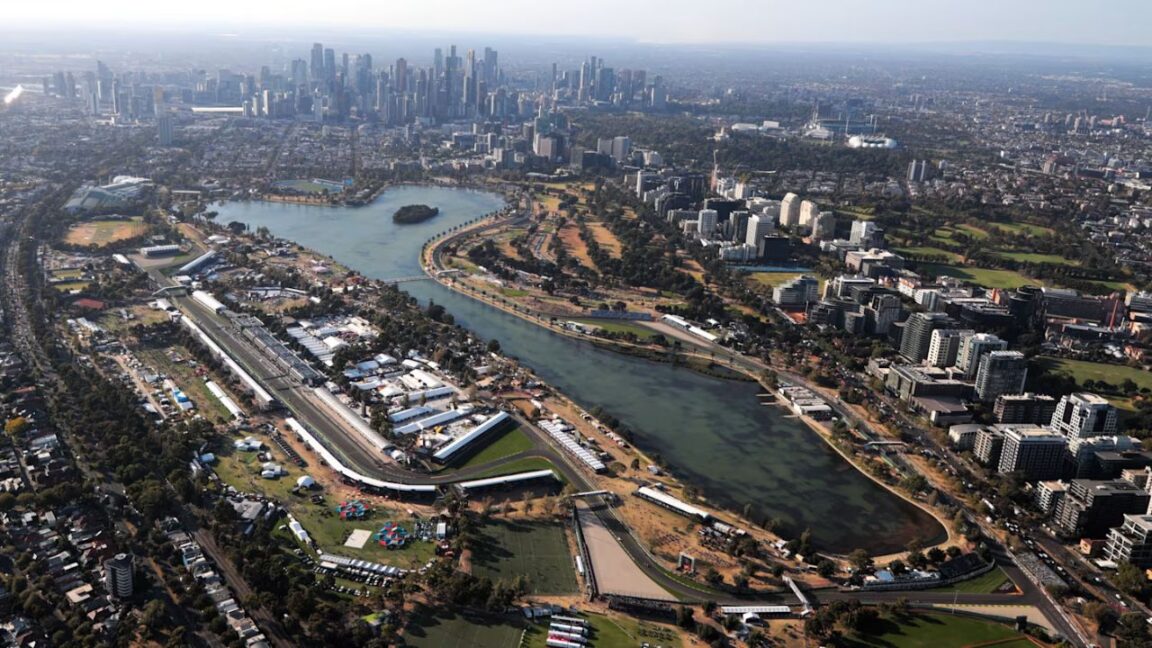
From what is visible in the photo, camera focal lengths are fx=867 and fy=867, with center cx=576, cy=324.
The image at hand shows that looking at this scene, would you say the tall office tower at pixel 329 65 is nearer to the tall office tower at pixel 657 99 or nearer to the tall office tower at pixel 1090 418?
the tall office tower at pixel 657 99

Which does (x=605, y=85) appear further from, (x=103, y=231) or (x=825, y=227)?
(x=103, y=231)

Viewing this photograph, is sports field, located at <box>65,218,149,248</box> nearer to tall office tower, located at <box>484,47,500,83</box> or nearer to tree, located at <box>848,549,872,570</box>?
tree, located at <box>848,549,872,570</box>

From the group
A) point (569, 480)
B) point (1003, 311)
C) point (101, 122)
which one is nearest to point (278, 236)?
point (569, 480)

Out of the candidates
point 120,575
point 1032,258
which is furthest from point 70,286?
point 1032,258

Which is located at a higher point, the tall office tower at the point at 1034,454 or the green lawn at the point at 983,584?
the tall office tower at the point at 1034,454

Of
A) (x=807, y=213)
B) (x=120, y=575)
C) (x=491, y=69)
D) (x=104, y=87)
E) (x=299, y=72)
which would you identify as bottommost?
(x=120, y=575)

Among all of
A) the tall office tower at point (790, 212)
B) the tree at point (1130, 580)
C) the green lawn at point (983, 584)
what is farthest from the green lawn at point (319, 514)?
the tall office tower at point (790, 212)
